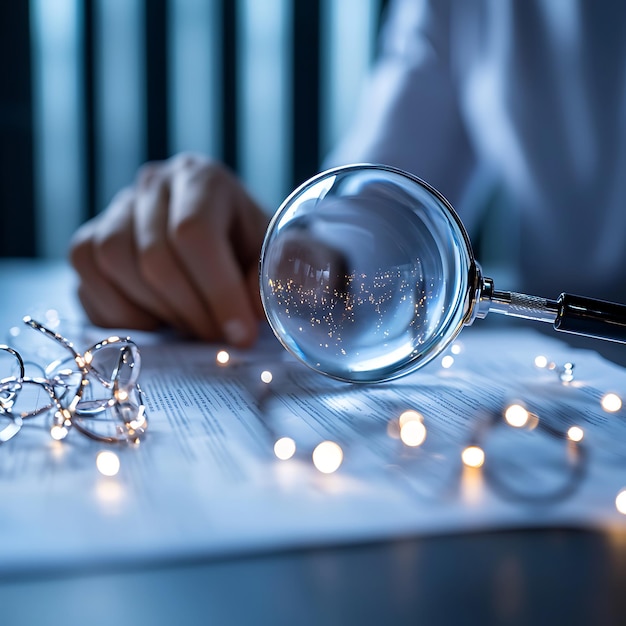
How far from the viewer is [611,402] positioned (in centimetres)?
54

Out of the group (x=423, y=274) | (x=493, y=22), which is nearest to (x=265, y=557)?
(x=423, y=274)

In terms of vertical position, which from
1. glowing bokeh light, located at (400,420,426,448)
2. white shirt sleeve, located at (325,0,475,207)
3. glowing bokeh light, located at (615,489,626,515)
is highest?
white shirt sleeve, located at (325,0,475,207)

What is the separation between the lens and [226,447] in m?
0.43

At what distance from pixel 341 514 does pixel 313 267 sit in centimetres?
26

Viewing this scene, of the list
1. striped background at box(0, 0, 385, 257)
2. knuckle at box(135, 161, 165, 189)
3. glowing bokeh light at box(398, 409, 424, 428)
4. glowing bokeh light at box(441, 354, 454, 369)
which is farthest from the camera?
striped background at box(0, 0, 385, 257)

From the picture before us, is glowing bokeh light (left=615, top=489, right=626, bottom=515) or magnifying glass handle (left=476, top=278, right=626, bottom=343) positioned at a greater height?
magnifying glass handle (left=476, top=278, right=626, bottom=343)

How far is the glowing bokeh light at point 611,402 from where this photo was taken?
1.72ft

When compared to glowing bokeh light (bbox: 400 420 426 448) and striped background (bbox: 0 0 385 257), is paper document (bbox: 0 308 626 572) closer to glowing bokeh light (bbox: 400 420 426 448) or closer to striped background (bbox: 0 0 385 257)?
glowing bokeh light (bbox: 400 420 426 448)

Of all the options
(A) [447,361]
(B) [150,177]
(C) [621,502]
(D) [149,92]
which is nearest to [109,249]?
(B) [150,177]

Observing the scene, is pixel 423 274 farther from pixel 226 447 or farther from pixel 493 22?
pixel 493 22

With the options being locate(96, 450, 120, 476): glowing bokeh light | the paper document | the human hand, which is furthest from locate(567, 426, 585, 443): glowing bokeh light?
the human hand

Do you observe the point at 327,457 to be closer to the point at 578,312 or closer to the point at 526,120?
the point at 578,312

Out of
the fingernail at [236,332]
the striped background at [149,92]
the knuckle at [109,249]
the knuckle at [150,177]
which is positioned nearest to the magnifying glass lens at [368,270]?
the fingernail at [236,332]

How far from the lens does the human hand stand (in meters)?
0.83
